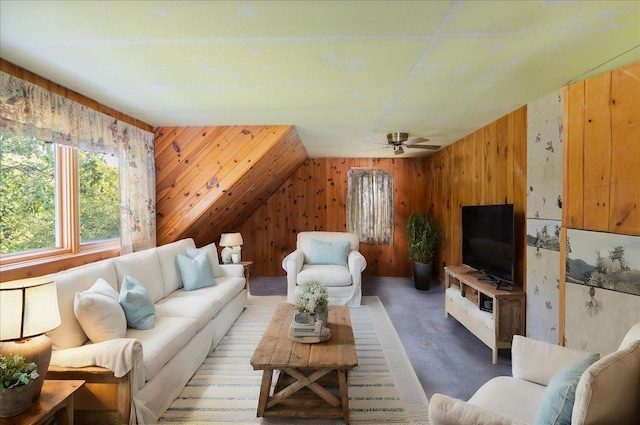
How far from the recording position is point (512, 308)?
2.70 m

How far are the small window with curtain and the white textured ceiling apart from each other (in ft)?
9.58

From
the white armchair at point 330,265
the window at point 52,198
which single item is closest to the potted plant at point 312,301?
the white armchair at point 330,265

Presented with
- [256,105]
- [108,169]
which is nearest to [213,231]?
[108,169]

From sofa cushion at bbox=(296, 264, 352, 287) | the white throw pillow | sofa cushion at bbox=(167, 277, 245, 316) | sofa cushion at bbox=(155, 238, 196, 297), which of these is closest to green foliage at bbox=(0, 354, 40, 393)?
the white throw pillow

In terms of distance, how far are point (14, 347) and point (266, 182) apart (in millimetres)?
3627

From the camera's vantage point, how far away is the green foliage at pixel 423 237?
497cm

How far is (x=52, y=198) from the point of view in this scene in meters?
2.51

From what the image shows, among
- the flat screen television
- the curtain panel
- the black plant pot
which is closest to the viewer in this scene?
the curtain panel

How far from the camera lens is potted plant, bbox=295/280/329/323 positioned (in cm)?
228

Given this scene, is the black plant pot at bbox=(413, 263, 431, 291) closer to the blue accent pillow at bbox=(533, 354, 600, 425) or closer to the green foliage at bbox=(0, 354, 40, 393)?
the blue accent pillow at bbox=(533, 354, 600, 425)

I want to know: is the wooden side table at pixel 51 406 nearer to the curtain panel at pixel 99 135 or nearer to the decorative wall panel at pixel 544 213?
the curtain panel at pixel 99 135

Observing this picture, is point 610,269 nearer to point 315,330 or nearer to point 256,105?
point 315,330

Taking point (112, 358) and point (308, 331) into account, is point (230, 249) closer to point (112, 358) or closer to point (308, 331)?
point (308, 331)

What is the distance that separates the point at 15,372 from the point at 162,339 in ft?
2.45
